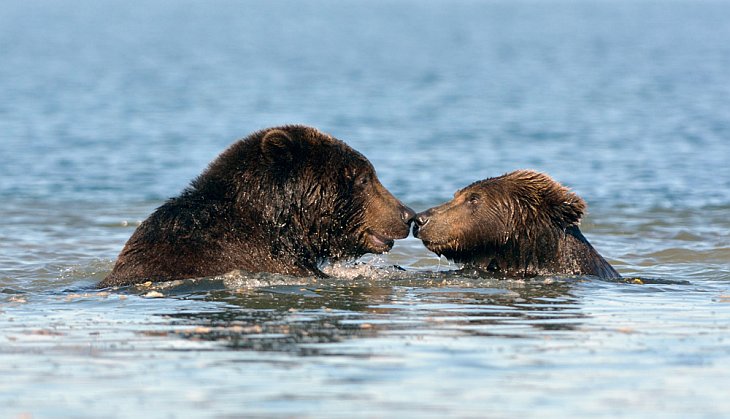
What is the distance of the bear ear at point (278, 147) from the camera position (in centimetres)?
1022

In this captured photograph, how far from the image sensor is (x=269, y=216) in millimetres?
10352

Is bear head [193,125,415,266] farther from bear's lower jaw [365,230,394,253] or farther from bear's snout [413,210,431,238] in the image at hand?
bear's snout [413,210,431,238]

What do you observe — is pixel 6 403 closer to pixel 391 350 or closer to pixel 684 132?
pixel 391 350

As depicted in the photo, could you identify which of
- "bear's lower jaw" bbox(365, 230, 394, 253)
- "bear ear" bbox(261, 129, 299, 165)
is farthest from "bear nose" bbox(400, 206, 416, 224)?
"bear ear" bbox(261, 129, 299, 165)

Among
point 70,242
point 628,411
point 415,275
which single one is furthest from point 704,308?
point 70,242

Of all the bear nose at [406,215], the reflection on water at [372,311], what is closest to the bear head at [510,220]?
the reflection on water at [372,311]

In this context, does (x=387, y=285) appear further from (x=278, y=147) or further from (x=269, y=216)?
(x=278, y=147)

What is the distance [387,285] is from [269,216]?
4.26 ft

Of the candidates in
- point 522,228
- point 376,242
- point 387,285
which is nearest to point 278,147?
point 376,242

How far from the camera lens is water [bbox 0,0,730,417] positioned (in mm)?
6934

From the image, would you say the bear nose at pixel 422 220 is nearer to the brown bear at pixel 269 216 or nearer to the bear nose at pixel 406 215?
the bear nose at pixel 406 215

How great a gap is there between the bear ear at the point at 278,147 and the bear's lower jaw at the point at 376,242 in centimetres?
90

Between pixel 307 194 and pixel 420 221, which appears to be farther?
pixel 420 221

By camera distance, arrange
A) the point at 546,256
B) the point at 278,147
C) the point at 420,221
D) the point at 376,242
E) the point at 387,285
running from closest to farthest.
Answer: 1. the point at 278,147
2. the point at 376,242
3. the point at 387,285
4. the point at 420,221
5. the point at 546,256
